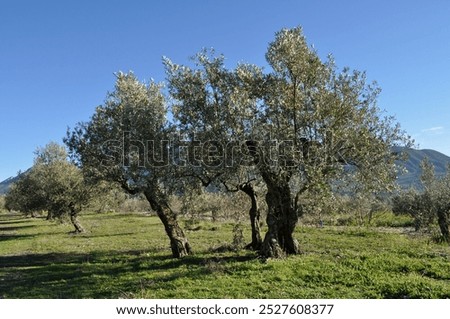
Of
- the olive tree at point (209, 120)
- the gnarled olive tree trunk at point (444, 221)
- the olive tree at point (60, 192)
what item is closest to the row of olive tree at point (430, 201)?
the gnarled olive tree trunk at point (444, 221)

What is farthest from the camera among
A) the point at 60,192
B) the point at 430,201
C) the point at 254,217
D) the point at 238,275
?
the point at 60,192

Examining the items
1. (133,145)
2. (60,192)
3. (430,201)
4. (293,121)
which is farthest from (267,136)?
(60,192)

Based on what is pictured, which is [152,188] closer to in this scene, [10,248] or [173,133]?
[173,133]

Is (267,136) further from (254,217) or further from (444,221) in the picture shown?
(444,221)

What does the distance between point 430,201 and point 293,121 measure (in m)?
30.4

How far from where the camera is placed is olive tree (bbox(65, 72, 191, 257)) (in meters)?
23.9

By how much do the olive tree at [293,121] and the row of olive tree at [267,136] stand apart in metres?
0.06

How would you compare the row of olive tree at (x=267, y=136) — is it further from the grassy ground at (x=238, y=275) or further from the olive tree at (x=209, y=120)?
the grassy ground at (x=238, y=275)

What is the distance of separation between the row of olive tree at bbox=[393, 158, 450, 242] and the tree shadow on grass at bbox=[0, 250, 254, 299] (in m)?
24.0

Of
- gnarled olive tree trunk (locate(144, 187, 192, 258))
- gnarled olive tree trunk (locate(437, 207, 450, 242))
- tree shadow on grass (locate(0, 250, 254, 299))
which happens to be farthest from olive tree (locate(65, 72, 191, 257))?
gnarled olive tree trunk (locate(437, 207, 450, 242))

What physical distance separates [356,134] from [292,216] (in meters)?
6.67

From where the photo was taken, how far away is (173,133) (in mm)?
23750

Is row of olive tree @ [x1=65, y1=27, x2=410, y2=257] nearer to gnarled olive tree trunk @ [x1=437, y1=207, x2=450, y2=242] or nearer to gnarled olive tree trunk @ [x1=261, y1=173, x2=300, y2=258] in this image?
gnarled olive tree trunk @ [x1=261, y1=173, x2=300, y2=258]

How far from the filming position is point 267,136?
21.0 metres
